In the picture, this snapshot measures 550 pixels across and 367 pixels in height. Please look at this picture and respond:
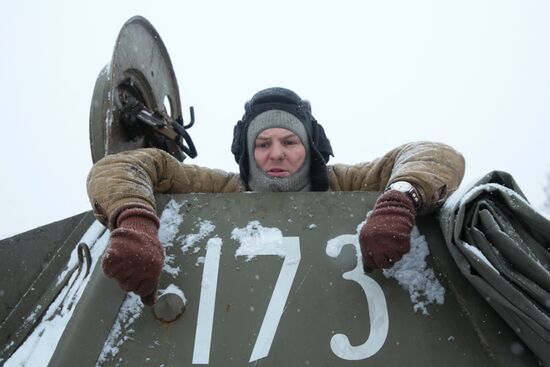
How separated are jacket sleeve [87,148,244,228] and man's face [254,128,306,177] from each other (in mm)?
173

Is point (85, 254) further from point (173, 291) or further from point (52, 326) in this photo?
point (173, 291)

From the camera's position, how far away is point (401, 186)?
1906 mm

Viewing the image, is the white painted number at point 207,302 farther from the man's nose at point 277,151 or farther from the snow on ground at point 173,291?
the man's nose at point 277,151

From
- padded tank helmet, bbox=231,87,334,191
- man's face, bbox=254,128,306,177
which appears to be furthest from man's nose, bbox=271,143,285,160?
padded tank helmet, bbox=231,87,334,191

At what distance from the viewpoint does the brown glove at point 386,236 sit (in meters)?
1.70

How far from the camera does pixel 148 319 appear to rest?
5.79 feet

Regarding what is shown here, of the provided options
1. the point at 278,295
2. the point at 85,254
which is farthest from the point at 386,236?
the point at 85,254

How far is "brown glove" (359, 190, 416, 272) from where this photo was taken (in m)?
1.70

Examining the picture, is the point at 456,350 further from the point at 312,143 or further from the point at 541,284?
the point at 312,143

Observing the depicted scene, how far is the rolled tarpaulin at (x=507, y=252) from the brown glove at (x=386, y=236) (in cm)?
14


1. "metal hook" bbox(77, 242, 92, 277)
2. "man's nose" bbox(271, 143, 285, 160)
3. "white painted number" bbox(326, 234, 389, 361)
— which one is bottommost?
"metal hook" bbox(77, 242, 92, 277)

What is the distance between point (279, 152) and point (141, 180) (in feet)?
2.23

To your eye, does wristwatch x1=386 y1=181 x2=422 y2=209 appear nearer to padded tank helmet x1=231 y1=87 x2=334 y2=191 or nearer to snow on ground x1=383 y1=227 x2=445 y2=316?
snow on ground x1=383 y1=227 x2=445 y2=316

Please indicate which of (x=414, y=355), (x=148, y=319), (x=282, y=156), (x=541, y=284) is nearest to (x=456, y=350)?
(x=414, y=355)
